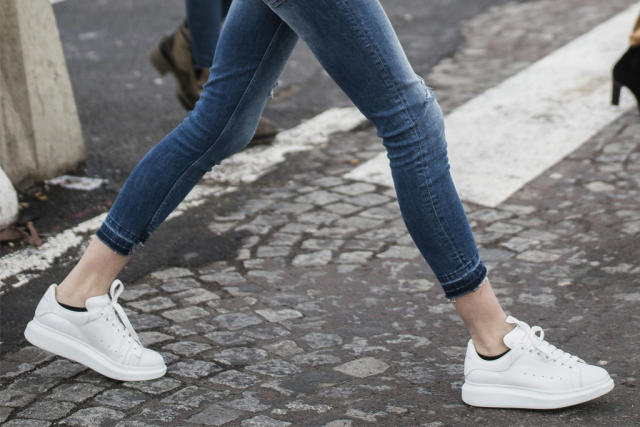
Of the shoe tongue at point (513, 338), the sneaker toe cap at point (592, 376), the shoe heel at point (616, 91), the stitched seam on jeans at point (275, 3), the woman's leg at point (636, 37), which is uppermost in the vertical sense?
the stitched seam on jeans at point (275, 3)

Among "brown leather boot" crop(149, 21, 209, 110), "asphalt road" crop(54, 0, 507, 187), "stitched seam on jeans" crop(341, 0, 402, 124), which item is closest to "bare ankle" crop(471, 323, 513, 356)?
"stitched seam on jeans" crop(341, 0, 402, 124)

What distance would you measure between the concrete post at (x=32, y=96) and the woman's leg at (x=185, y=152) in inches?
63.6

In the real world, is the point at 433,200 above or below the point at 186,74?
above

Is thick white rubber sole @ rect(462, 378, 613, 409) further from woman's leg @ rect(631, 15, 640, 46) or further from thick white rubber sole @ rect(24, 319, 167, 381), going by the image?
woman's leg @ rect(631, 15, 640, 46)

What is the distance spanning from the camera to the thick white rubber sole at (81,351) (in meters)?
2.62

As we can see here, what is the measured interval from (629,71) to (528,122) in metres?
0.62

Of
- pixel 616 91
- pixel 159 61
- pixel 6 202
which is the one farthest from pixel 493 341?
pixel 159 61

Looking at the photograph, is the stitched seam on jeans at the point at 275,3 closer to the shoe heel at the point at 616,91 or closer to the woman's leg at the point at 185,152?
the woman's leg at the point at 185,152

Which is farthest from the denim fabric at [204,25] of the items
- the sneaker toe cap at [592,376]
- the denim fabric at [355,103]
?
the sneaker toe cap at [592,376]

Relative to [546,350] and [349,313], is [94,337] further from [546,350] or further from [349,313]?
[546,350]

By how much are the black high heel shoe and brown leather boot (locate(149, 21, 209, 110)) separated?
1926 mm

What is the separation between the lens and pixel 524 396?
8.00 ft

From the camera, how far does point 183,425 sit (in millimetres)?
2418

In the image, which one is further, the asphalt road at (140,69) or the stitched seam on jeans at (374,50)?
the asphalt road at (140,69)
